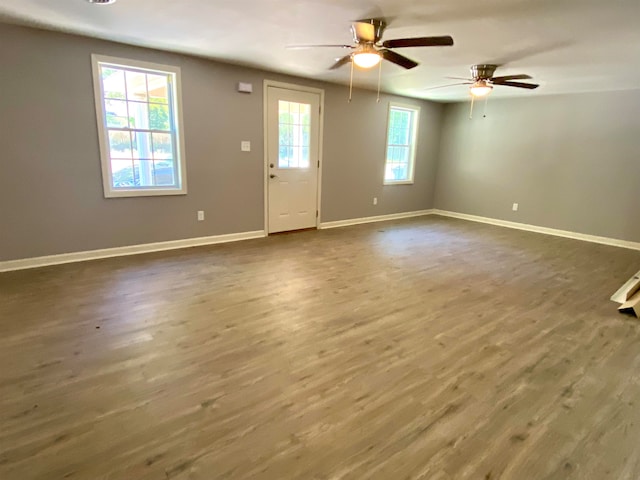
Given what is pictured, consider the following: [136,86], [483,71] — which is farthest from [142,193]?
[483,71]

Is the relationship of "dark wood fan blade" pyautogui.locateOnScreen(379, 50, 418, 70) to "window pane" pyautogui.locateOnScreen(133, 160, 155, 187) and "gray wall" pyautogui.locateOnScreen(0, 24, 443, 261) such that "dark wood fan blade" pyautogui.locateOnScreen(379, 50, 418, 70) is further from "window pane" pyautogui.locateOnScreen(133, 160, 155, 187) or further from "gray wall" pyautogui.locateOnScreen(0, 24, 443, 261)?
"window pane" pyautogui.locateOnScreen(133, 160, 155, 187)

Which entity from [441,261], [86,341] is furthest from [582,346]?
[86,341]

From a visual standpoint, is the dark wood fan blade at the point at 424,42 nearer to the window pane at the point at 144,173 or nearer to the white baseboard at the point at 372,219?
the window pane at the point at 144,173

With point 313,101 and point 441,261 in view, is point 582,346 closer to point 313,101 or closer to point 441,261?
point 441,261

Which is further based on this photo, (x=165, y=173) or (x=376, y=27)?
(x=165, y=173)

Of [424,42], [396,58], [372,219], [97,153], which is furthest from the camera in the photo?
[372,219]

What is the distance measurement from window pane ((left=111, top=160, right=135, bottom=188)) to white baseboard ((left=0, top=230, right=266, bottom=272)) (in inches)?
29.5

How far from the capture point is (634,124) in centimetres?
545

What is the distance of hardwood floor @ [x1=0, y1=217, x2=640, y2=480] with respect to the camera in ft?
5.26

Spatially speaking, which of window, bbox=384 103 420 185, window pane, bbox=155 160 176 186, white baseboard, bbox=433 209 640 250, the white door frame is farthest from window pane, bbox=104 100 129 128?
white baseboard, bbox=433 209 640 250

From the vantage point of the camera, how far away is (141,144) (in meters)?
4.33

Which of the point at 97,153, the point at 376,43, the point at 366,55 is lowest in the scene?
the point at 97,153

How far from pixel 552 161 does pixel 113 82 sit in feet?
21.9

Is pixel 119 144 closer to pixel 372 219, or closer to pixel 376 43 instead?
pixel 376 43
